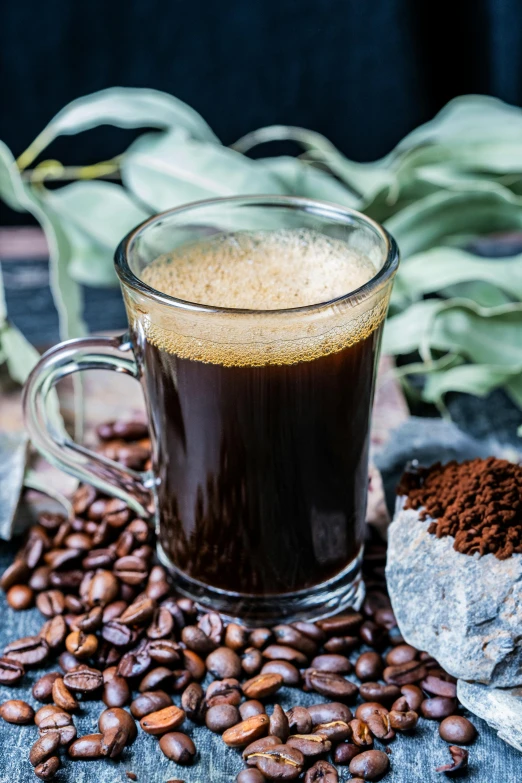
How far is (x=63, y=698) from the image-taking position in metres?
1.29

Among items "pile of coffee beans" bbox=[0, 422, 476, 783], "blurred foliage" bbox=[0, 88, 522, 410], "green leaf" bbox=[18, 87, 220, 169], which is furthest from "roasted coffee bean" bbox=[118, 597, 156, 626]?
"green leaf" bbox=[18, 87, 220, 169]

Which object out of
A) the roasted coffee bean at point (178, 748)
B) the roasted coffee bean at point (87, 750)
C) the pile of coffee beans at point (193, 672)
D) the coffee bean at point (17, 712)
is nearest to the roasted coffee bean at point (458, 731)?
the pile of coffee beans at point (193, 672)

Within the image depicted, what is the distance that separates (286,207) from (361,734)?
753mm

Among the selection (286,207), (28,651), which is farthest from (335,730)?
(286,207)

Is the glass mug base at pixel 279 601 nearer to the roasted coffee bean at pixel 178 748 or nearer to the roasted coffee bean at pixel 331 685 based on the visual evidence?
the roasted coffee bean at pixel 331 685

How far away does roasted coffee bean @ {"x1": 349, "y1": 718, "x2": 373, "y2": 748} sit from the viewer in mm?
1235

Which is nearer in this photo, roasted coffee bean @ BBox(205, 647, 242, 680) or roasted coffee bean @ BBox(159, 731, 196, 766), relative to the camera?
roasted coffee bean @ BBox(159, 731, 196, 766)

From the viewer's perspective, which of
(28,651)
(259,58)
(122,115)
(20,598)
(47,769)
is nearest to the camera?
(47,769)

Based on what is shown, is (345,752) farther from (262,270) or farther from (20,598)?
(262,270)

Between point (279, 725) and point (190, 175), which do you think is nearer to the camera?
point (279, 725)

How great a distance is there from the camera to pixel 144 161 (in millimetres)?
2121

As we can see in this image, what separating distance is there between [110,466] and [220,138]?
75.3 inches

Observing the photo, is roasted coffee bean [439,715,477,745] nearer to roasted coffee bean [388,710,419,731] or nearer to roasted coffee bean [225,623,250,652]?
roasted coffee bean [388,710,419,731]

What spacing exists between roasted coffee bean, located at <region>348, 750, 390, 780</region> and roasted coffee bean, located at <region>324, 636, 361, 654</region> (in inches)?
7.8
